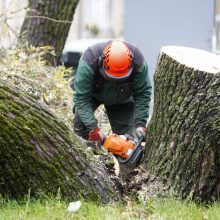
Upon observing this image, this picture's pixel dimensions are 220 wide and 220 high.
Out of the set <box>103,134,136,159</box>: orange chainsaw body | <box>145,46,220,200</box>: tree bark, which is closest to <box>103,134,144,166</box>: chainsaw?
<box>103,134,136,159</box>: orange chainsaw body

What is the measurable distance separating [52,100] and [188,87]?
3728 mm

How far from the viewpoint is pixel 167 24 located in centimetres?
1169

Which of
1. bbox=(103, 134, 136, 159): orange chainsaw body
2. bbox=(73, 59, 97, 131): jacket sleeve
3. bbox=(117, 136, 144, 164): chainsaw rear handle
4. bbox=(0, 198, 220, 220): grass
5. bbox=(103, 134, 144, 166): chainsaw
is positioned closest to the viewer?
bbox=(0, 198, 220, 220): grass

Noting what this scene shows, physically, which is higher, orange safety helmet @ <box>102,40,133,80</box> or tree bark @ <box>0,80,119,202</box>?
orange safety helmet @ <box>102,40,133,80</box>

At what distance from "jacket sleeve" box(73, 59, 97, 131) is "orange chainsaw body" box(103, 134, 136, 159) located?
1.30 feet

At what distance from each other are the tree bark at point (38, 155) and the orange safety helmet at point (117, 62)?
134 cm

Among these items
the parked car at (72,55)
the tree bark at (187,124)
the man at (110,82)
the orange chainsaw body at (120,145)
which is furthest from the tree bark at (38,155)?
the parked car at (72,55)

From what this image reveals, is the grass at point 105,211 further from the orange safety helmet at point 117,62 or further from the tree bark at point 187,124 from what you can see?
the orange safety helmet at point 117,62

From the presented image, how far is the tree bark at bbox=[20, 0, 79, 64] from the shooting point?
9148 mm

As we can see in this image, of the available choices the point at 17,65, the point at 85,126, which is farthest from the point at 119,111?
the point at 17,65

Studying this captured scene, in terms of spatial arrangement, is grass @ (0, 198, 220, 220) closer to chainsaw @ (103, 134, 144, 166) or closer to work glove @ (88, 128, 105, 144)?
chainsaw @ (103, 134, 144, 166)

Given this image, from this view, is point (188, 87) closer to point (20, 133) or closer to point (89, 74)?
point (20, 133)

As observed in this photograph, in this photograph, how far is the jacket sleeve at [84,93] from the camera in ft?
20.4

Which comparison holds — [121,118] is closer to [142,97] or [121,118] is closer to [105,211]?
[142,97]
